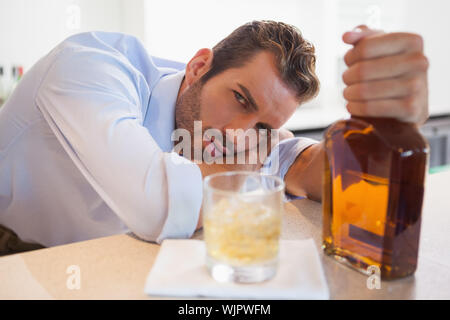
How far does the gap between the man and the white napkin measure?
0.33 ft

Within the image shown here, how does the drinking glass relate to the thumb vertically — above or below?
below

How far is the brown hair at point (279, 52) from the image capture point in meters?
1.16

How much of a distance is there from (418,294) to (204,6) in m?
2.15

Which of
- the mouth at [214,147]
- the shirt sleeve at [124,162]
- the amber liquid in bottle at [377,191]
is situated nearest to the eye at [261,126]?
the mouth at [214,147]

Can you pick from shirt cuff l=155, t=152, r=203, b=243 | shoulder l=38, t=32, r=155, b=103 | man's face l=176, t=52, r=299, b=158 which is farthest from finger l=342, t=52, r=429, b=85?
man's face l=176, t=52, r=299, b=158

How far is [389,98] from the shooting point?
532 millimetres

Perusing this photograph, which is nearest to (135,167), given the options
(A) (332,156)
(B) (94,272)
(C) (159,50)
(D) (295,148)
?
(B) (94,272)

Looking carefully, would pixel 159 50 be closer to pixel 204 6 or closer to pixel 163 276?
pixel 204 6

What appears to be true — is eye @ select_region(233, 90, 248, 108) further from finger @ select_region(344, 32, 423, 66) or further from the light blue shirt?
finger @ select_region(344, 32, 423, 66)

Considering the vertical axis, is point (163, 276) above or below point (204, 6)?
below

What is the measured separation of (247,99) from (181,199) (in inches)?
21.9

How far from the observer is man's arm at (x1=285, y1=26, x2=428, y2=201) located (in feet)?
Result: 1.72

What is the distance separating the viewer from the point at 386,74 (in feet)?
1.74

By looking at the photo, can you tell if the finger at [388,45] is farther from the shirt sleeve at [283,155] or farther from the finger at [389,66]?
the shirt sleeve at [283,155]
